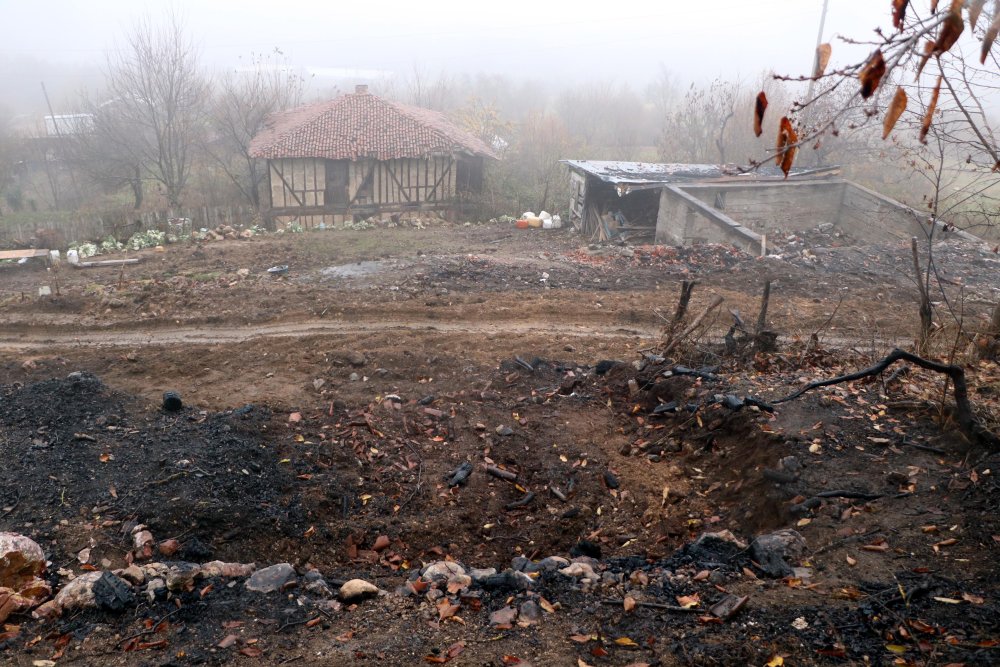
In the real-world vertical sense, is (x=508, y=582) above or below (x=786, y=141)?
below

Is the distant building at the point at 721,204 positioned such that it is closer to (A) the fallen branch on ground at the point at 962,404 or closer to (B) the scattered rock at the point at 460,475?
(A) the fallen branch on ground at the point at 962,404

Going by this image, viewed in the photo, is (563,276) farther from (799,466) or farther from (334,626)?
(334,626)

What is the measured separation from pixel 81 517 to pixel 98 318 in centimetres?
782

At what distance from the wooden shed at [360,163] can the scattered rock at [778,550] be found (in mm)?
21569

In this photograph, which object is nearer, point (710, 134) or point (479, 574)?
point (479, 574)

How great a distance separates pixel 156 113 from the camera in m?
26.2

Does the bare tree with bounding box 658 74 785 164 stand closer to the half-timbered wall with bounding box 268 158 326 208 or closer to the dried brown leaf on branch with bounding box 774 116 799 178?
the half-timbered wall with bounding box 268 158 326 208

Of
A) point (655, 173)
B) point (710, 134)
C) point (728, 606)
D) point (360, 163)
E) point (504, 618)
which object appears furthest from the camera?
point (710, 134)

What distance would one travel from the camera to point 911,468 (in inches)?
211

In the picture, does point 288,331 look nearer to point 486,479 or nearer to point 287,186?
point 486,479

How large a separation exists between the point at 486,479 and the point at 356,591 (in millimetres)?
2405

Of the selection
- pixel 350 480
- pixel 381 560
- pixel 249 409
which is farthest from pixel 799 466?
pixel 249 409

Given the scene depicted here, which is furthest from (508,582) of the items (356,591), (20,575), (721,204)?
(721,204)

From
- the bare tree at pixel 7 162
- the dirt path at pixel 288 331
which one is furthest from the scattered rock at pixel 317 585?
the bare tree at pixel 7 162
